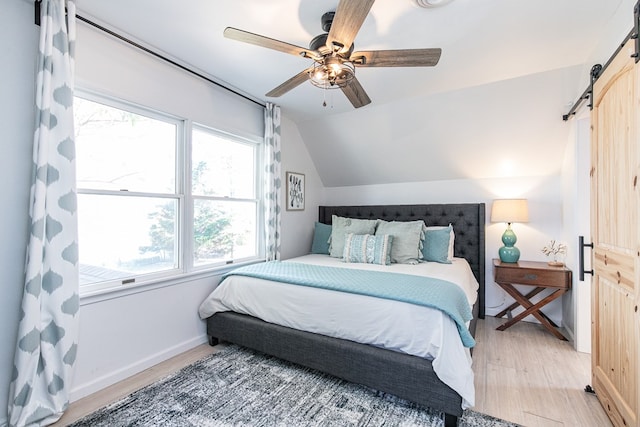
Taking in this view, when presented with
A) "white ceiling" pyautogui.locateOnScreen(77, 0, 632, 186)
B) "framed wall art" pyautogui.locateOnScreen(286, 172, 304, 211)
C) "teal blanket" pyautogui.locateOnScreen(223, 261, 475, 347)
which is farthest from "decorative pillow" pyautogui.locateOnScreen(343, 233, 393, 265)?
"white ceiling" pyautogui.locateOnScreen(77, 0, 632, 186)

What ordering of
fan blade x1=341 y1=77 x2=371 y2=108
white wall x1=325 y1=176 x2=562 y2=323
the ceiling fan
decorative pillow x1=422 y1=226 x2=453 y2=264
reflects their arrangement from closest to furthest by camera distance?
the ceiling fan, fan blade x1=341 y1=77 x2=371 y2=108, decorative pillow x1=422 y1=226 x2=453 y2=264, white wall x1=325 y1=176 x2=562 y2=323

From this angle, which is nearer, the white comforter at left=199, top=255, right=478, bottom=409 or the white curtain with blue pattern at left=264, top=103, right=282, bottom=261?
the white comforter at left=199, top=255, right=478, bottom=409

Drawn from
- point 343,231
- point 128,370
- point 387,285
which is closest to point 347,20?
point 387,285

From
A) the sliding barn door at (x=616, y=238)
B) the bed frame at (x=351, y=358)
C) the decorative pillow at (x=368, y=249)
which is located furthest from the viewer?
the decorative pillow at (x=368, y=249)

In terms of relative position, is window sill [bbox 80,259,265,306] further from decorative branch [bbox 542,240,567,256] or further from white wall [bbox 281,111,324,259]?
decorative branch [bbox 542,240,567,256]

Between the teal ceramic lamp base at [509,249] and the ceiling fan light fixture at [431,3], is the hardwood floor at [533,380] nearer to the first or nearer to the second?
the teal ceramic lamp base at [509,249]

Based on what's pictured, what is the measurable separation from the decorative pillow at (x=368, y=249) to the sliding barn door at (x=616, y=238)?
5.10ft

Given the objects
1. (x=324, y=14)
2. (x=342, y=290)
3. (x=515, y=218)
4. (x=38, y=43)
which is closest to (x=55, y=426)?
(x=342, y=290)

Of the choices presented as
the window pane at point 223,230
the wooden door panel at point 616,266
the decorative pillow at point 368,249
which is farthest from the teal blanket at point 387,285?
the wooden door panel at point 616,266

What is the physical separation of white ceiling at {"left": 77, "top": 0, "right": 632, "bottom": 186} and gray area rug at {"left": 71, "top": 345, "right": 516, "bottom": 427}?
2407 millimetres

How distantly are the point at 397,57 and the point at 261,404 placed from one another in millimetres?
2247

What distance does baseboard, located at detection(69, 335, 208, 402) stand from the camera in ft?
6.35

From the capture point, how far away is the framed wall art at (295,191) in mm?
3848

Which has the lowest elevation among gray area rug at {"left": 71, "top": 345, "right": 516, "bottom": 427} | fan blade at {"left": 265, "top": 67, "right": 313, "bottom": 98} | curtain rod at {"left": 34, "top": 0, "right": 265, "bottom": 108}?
gray area rug at {"left": 71, "top": 345, "right": 516, "bottom": 427}
